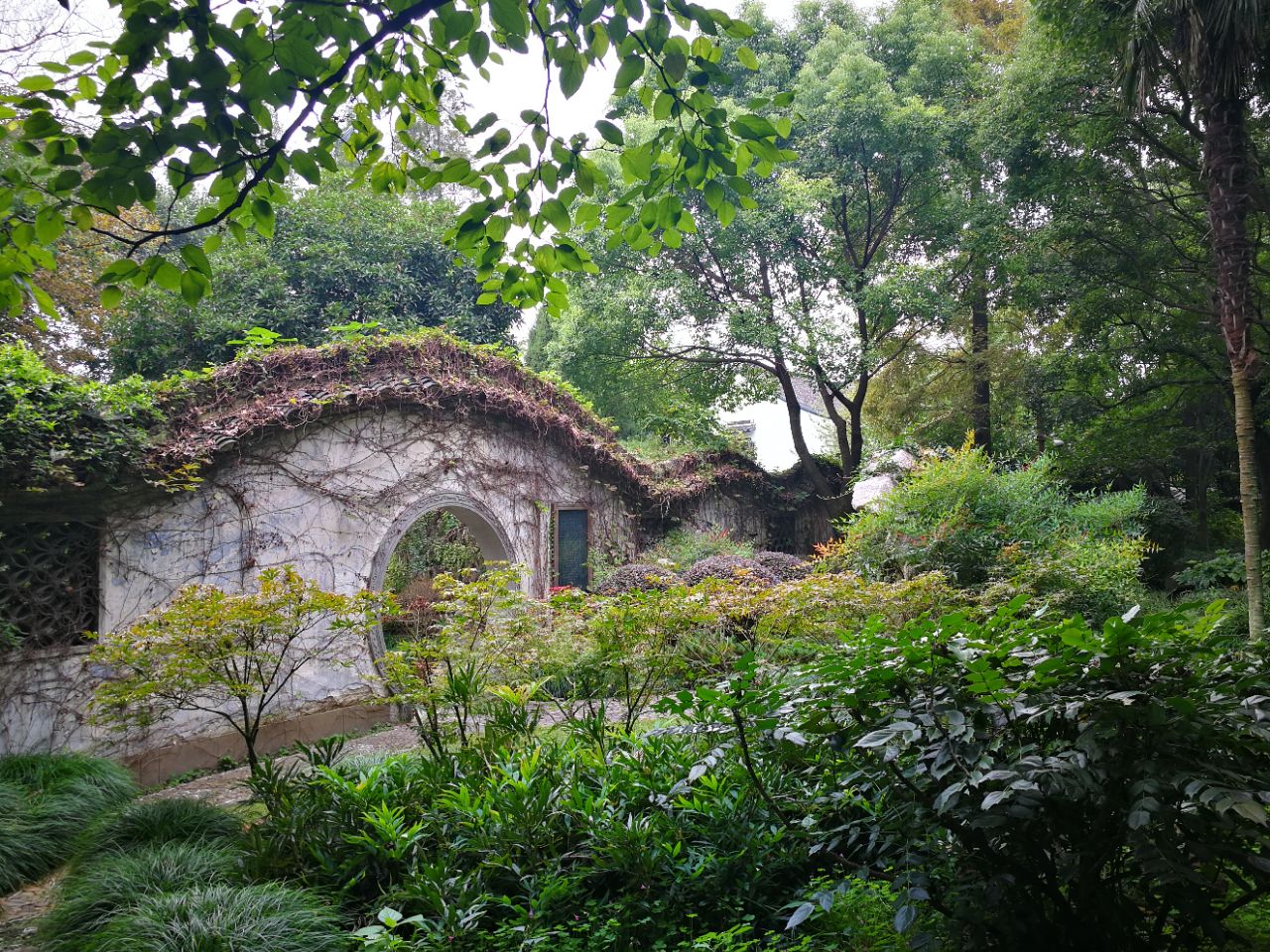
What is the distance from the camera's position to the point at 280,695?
723 centimetres

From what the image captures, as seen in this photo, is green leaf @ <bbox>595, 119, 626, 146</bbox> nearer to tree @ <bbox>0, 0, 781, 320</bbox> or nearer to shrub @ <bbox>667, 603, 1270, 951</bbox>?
tree @ <bbox>0, 0, 781, 320</bbox>

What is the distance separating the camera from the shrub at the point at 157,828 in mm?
3961

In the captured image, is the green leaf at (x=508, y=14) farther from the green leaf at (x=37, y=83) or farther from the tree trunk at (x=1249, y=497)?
the tree trunk at (x=1249, y=497)

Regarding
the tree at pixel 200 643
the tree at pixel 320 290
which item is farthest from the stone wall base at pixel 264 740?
the tree at pixel 320 290

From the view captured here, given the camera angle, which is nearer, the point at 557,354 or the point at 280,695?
the point at 280,695

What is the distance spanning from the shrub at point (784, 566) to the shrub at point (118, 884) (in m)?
6.64

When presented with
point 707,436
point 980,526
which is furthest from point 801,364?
point 980,526

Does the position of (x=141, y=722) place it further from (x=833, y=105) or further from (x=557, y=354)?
(x=833, y=105)

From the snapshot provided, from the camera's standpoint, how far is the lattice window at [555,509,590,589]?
1024cm

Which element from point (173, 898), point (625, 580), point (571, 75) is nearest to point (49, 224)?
point (571, 75)

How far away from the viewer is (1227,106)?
815 centimetres

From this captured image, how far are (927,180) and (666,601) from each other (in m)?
11.0

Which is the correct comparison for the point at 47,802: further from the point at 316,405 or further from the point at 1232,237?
the point at 1232,237

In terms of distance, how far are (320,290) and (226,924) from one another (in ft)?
39.2
